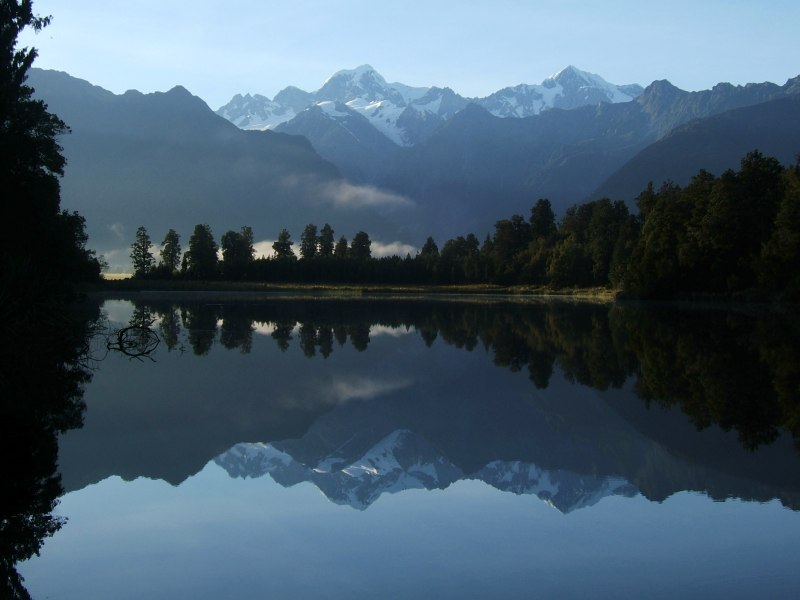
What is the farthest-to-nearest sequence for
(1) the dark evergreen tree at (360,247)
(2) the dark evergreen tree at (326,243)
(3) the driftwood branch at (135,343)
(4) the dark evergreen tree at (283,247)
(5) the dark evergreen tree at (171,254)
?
(1) the dark evergreen tree at (360,247)
(2) the dark evergreen tree at (326,243)
(4) the dark evergreen tree at (283,247)
(5) the dark evergreen tree at (171,254)
(3) the driftwood branch at (135,343)

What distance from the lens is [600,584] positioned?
8.05m

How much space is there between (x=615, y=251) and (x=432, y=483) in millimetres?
90784

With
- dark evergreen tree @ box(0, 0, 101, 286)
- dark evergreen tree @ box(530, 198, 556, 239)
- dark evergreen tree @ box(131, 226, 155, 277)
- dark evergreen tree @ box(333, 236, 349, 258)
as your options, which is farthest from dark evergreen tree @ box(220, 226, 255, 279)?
dark evergreen tree @ box(0, 0, 101, 286)

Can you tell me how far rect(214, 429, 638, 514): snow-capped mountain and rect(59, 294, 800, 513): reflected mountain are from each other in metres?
0.04

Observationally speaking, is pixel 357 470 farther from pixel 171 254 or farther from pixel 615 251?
pixel 171 254

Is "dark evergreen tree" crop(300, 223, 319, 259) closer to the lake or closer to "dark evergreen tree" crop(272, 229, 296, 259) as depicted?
"dark evergreen tree" crop(272, 229, 296, 259)

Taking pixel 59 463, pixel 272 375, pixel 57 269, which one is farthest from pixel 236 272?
pixel 59 463

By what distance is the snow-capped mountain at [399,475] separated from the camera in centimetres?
1163

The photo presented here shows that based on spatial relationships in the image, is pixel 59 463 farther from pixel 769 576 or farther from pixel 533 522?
pixel 769 576

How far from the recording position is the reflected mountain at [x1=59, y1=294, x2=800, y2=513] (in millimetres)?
12641

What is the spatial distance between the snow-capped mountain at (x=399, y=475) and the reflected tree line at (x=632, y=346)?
4.09m

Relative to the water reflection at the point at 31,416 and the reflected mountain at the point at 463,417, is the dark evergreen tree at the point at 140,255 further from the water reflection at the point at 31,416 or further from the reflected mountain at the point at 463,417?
the water reflection at the point at 31,416

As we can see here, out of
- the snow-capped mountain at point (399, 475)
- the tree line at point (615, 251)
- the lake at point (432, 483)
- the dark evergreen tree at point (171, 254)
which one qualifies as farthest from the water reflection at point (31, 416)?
the dark evergreen tree at point (171, 254)

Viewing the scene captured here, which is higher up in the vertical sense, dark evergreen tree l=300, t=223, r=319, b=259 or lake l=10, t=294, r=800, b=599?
dark evergreen tree l=300, t=223, r=319, b=259
